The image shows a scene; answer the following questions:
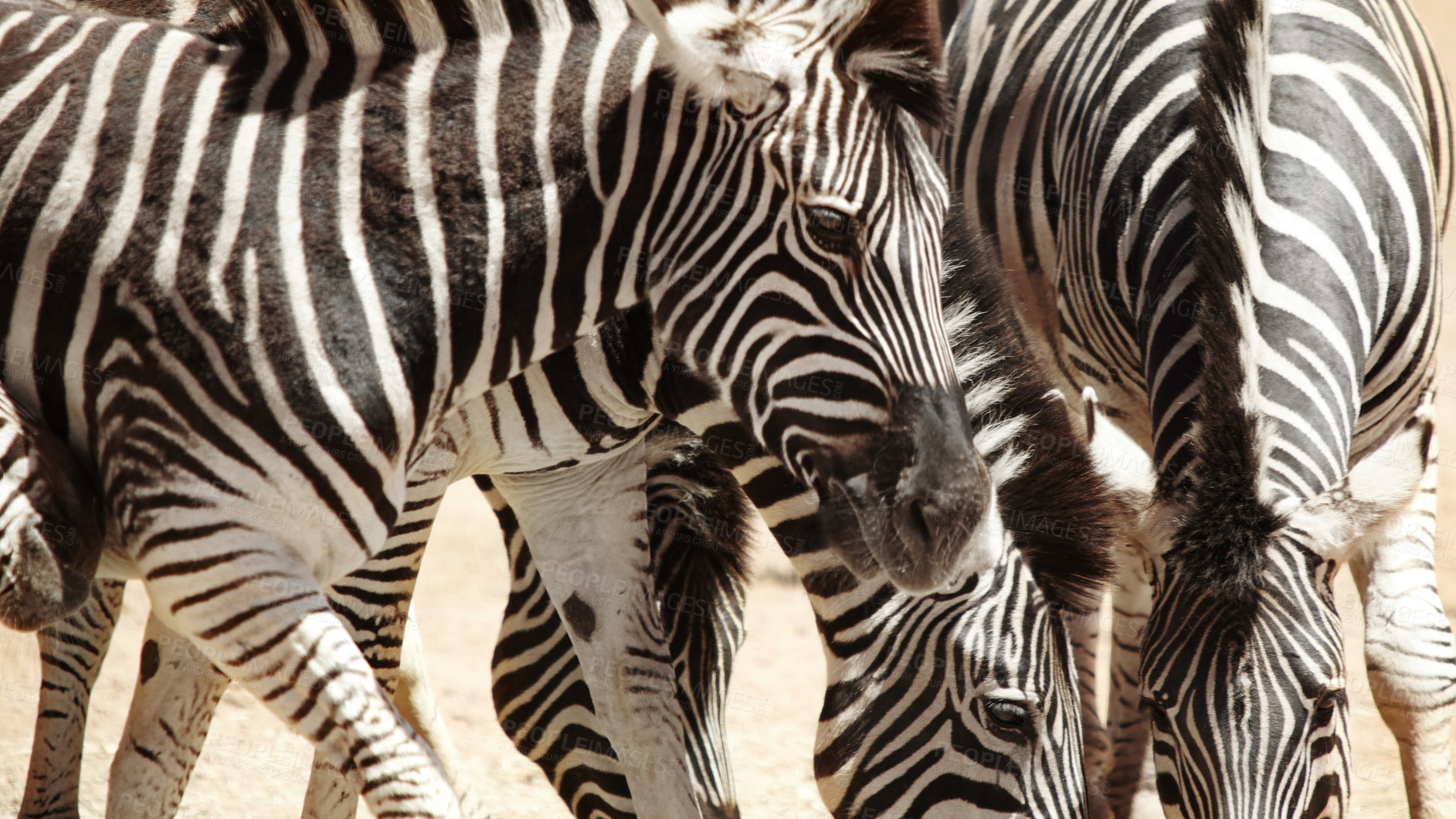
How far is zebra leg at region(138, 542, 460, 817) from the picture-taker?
2646 millimetres

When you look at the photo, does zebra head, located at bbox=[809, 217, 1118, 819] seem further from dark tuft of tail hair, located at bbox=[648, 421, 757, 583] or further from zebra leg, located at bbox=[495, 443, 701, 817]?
dark tuft of tail hair, located at bbox=[648, 421, 757, 583]

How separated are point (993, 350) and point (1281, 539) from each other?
0.95m

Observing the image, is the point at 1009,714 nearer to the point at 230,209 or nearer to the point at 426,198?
the point at 426,198

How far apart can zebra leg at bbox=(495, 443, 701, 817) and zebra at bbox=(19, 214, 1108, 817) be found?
113 millimetres

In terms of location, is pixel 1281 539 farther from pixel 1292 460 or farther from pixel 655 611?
pixel 655 611

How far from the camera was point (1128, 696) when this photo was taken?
5582 millimetres

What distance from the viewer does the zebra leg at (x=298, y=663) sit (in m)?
2.65

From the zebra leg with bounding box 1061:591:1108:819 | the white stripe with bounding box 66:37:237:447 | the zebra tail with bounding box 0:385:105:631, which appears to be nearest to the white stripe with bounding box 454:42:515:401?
the white stripe with bounding box 66:37:237:447

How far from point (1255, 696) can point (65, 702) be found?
402cm

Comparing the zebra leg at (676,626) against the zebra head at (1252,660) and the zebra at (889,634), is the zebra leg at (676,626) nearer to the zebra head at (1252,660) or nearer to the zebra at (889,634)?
the zebra at (889,634)

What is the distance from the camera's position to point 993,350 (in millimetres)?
3824

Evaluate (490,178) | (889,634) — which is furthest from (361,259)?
(889,634)

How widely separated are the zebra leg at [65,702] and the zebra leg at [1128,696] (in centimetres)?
394

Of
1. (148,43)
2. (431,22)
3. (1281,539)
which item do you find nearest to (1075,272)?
(1281,539)
